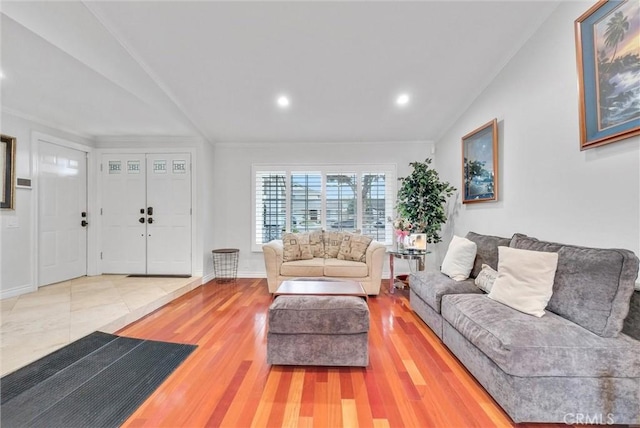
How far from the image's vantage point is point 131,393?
1671 millimetres

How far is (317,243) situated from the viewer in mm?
4250

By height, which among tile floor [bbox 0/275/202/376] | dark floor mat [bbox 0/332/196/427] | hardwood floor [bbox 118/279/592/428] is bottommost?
hardwood floor [bbox 118/279/592/428]

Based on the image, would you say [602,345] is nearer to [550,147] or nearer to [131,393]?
[550,147]

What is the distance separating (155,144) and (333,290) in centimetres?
404

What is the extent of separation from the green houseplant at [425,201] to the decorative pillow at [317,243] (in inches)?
54.1

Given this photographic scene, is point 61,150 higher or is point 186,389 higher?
point 61,150

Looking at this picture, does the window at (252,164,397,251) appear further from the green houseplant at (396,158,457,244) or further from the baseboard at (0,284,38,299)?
the baseboard at (0,284,38,299)

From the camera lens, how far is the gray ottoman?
75.9 inches

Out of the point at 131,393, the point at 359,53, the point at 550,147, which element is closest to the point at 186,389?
the point at 131,393

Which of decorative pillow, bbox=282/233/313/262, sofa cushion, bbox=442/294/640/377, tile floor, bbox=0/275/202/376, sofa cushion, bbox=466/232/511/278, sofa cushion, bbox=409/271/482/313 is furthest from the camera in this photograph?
decorative pillow, bbox=282/233/313/262

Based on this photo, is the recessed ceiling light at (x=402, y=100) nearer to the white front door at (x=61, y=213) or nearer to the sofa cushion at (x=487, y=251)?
the sofa cushion at (x=487, y=251)

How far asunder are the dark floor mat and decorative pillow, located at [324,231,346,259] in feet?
7.81

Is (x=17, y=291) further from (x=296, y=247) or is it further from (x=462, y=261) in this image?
(x=462, y=261)

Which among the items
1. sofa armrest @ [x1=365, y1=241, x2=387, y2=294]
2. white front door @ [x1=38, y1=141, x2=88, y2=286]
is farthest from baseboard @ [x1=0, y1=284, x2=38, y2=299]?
sofa armrest @ [x1=365, y1=241, x2=387, y2=294]
